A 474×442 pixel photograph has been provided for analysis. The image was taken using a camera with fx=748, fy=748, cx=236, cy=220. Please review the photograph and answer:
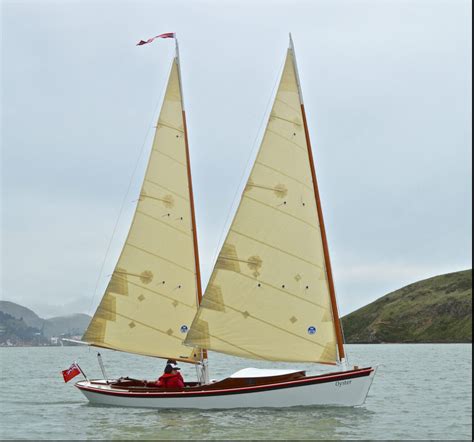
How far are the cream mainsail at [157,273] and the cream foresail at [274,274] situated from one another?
3.43 meters

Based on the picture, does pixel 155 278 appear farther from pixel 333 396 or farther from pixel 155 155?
pixel 333 396

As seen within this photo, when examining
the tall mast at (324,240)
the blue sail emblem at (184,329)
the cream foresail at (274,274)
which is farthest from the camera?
the blue sail emblem at (184,329)

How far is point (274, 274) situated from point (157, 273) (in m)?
6.92

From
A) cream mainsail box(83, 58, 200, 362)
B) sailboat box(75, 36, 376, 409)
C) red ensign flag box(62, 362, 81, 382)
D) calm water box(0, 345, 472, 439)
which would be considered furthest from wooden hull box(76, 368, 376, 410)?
red ensign flag box(62, 362, 81, 382)

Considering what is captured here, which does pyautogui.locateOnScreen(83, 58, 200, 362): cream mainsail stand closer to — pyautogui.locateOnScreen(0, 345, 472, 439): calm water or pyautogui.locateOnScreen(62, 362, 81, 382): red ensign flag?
pyautogui.locateOnScreen(62, 362, 81, 382): red ensign flag

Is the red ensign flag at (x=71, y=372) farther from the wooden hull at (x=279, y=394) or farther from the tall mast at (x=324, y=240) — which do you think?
the tall mast at (x=324, y=240)

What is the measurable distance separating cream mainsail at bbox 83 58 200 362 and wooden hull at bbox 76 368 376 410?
297 centimetres

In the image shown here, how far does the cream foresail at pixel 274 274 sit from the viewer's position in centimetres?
3238

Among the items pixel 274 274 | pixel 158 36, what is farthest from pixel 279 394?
pixel 158 36

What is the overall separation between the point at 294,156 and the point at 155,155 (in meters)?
8.05

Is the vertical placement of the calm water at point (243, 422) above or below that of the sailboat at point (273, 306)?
below

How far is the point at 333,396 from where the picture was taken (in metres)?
31.3

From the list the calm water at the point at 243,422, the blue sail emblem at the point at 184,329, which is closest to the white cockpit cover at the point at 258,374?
the calm water at the point at 243,422

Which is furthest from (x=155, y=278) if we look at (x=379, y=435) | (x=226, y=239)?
(x=379, y=435)
